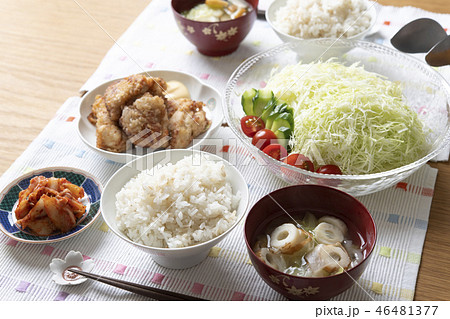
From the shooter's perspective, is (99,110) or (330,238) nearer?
(330,238)

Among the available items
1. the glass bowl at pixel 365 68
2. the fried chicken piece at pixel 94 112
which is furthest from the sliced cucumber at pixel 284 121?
the fried chicken piece at pixel 94 112

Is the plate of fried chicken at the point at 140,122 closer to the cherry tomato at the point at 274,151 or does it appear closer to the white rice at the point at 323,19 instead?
the cherry tomato at the point at 274,151

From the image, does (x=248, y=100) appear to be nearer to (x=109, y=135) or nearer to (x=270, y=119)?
(x=270, y=119)

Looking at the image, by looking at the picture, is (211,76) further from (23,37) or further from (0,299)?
(0,299)

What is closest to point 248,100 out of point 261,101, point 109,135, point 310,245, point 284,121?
point 261,101

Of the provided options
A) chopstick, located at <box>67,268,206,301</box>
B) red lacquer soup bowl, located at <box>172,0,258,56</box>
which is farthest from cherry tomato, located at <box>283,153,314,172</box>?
red lacquer soup bowl, located at <box>172,0,258,56</box>

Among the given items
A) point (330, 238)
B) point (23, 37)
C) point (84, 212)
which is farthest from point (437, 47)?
point (23, 37)
